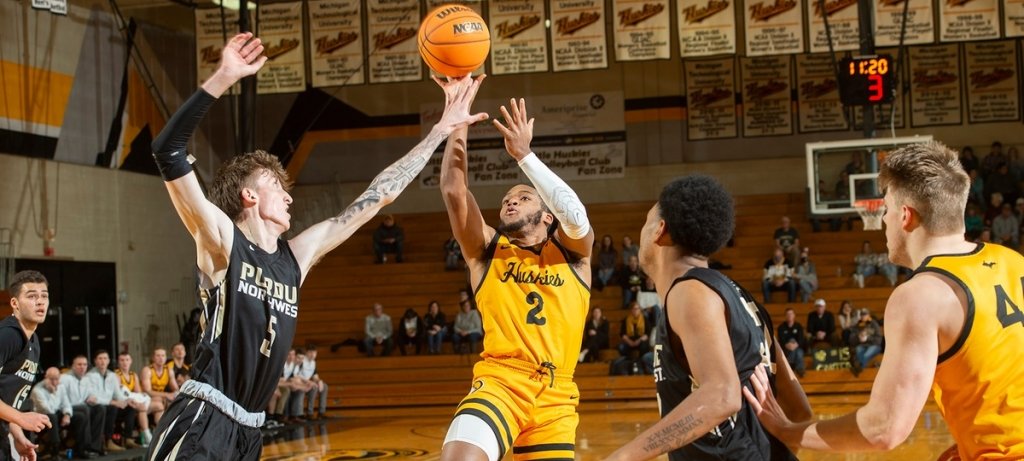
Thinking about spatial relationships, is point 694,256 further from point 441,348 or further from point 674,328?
point 441,348

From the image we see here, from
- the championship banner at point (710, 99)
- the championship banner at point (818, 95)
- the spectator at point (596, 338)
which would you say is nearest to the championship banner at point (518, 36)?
the spectator at point (596, 338)

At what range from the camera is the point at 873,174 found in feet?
51.3

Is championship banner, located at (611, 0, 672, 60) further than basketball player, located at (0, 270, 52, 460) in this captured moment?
Yes

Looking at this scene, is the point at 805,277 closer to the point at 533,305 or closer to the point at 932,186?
the point at 533,305

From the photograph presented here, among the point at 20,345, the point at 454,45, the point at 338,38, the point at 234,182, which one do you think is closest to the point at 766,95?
the point at 338,38

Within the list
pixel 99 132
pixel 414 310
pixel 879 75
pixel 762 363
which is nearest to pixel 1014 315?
pixel 762 363

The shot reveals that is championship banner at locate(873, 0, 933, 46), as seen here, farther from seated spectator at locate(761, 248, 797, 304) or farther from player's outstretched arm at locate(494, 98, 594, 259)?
player's outstretched arm at locate(494, 98, 594, 259)

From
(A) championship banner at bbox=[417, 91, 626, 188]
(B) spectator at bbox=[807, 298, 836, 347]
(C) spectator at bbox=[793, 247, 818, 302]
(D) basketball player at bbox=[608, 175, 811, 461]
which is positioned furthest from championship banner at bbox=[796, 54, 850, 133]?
(D) basketball player at bbox=[608, 175, 811, 461]

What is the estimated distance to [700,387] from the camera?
3.45 m

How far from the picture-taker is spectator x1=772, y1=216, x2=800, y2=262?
21359 millimetres

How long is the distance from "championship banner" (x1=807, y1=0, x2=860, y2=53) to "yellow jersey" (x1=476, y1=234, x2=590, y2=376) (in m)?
13.5

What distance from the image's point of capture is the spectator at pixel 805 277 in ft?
68.1

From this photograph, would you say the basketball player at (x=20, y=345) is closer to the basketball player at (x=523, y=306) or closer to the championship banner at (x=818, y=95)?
the basketball player at (x=523, y=306)

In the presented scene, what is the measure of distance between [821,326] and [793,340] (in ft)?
3.40
